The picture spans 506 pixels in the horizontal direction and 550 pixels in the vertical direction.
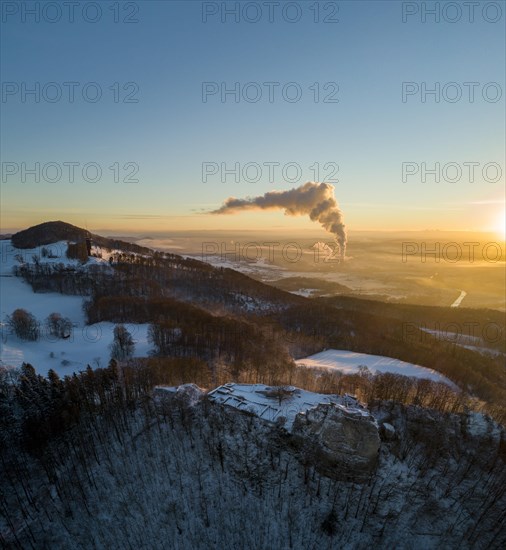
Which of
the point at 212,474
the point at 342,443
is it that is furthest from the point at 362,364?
the point at 212,474

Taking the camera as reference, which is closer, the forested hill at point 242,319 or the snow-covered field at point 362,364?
the forested hill at point 242,319

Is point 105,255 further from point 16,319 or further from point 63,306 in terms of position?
point 16,319

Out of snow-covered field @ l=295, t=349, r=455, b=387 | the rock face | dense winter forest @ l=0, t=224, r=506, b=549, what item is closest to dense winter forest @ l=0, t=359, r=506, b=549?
dense winter forest @ l=0, t=224, r=506, b=549

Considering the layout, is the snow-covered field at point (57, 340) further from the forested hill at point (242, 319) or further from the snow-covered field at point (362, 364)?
the snow-covered field at point (362, 364)

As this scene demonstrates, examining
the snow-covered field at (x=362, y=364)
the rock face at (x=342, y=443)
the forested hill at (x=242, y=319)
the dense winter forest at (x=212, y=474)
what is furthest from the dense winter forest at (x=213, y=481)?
the snow-covered field at (x=362, y=364)

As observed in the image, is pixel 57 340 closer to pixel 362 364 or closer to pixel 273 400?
pixel 273 400

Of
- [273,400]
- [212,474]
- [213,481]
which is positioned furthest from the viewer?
[273,400]
